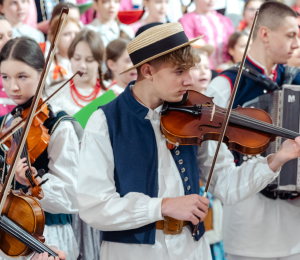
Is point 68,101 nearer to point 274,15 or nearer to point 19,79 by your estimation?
point 19,79

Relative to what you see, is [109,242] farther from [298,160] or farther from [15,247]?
[298,160]

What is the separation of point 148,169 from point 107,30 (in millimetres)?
3145

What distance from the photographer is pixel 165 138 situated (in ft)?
5.69

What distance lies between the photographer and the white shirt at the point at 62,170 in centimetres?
202

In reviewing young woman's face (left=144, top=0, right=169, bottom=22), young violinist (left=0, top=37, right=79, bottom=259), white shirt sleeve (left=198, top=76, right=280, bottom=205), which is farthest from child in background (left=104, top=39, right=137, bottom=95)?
white shirt sleeve (left=198, top=76, right=280, bottom=205)

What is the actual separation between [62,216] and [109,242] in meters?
0.53

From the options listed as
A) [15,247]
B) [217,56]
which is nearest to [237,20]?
[217,56]

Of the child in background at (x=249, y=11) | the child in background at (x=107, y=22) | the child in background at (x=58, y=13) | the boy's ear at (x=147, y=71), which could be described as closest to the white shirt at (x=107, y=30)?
the child in background at (x=107, y=22)

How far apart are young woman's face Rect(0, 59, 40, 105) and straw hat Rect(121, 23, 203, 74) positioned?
69 cm

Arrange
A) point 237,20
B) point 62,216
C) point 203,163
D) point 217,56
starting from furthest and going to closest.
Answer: point 237,20
point 217,56
point 62,216
point 203,163

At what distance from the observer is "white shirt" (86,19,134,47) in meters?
Result: 4.47

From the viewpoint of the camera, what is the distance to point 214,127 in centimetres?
180

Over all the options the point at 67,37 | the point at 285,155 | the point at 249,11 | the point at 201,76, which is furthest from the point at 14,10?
the point at 285,155

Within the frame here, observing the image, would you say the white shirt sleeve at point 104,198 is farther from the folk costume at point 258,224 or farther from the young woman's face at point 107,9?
the young woman's face at point 107,9
